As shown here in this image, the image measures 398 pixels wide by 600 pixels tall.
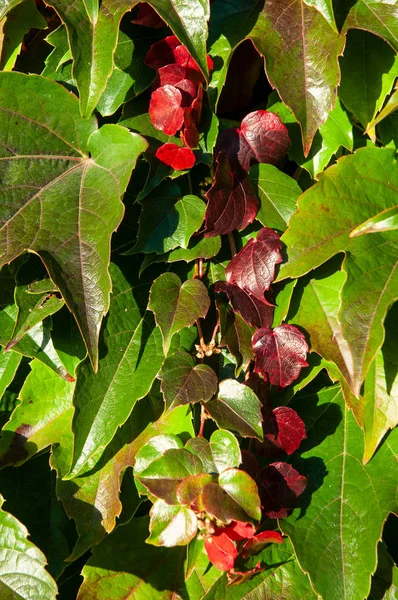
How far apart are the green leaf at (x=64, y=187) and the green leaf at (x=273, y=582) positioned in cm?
56

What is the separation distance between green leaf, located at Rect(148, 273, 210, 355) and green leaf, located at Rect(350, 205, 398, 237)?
0.24m

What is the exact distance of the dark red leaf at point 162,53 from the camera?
0.92m

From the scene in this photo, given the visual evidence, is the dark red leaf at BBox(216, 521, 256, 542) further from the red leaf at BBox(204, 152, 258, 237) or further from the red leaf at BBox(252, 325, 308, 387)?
the red leaf at BBox(204, 152, 258, 237)

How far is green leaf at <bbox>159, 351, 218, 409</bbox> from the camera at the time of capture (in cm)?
92

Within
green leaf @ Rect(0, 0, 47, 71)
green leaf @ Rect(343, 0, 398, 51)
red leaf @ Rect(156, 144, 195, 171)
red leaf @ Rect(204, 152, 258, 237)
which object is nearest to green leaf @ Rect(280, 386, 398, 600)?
red leaf @ Rect(204, 152, 258, 237)

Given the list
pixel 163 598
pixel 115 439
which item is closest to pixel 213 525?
pixel 115 439

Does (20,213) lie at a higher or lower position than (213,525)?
higher

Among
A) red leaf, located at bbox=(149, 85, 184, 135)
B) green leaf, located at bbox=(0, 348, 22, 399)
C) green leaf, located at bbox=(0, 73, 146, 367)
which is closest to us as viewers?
green leaf, located at bbox=(0, 73, 146, 367)

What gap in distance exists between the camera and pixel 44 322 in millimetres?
1036

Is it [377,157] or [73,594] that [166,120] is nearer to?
[377,157]

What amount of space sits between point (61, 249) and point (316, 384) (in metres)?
0.56

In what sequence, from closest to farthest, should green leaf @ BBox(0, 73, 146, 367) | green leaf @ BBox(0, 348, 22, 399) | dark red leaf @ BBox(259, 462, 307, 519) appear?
green leaf @ BBox(0, 73, 146, 367)
dark red leaf @ BBox(259, 462, 307, 519)
green leaf @ BBox(0, 348, 22, 399)

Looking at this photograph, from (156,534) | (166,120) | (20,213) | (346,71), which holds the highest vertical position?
(346,71)

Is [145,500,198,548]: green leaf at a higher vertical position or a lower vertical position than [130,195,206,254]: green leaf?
lower
